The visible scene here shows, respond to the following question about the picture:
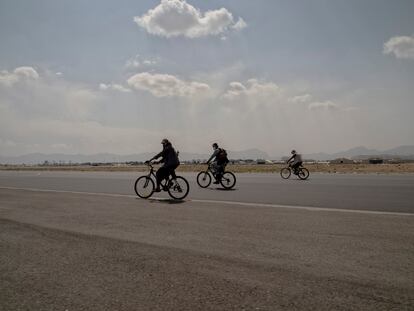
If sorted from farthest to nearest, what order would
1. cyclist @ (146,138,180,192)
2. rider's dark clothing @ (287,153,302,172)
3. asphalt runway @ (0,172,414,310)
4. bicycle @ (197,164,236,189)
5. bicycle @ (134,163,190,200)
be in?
1. rider's dark clothing @ (287,153,302,172)
2. bicycle @ (197,164,236,189)
3. bicycle @ (134,163,190,200)
4. cyclist @ (146,138,180,192)
5. asphalt runway @ (0,172,414,310)

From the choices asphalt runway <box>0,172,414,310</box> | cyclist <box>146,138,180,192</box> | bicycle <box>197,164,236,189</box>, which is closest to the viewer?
asphalt runway <box>0,172,414,310</box>

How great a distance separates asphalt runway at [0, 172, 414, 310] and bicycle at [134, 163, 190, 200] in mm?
3865

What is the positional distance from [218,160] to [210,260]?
13611mm

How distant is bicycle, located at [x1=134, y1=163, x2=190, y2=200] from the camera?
14.1 meters

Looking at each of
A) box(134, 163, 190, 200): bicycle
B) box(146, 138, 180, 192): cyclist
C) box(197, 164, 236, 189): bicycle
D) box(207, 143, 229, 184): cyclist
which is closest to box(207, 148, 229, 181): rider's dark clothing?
box(207, 143, 229, 184): cyclist

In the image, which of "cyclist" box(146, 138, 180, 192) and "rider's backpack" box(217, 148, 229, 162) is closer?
"cyclist" box(146, 138, 180, 192)

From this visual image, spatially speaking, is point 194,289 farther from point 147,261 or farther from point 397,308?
point 397,308

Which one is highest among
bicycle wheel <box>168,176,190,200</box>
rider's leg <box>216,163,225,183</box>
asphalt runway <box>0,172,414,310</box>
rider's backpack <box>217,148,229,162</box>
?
rider's backpack <box>217,148,229,162</box>

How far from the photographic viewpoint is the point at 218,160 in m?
19.1

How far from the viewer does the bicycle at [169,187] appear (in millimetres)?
14117

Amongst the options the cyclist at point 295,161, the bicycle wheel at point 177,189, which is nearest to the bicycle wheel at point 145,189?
the bicycle wheel at point 177,189

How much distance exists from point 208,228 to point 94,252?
8.70ft

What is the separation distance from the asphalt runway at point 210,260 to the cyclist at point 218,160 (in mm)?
8561

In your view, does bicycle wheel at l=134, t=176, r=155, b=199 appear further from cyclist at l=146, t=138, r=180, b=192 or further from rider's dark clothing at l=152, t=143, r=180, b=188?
rider's dark clothing at l=152, t=143, r=180, b=188
